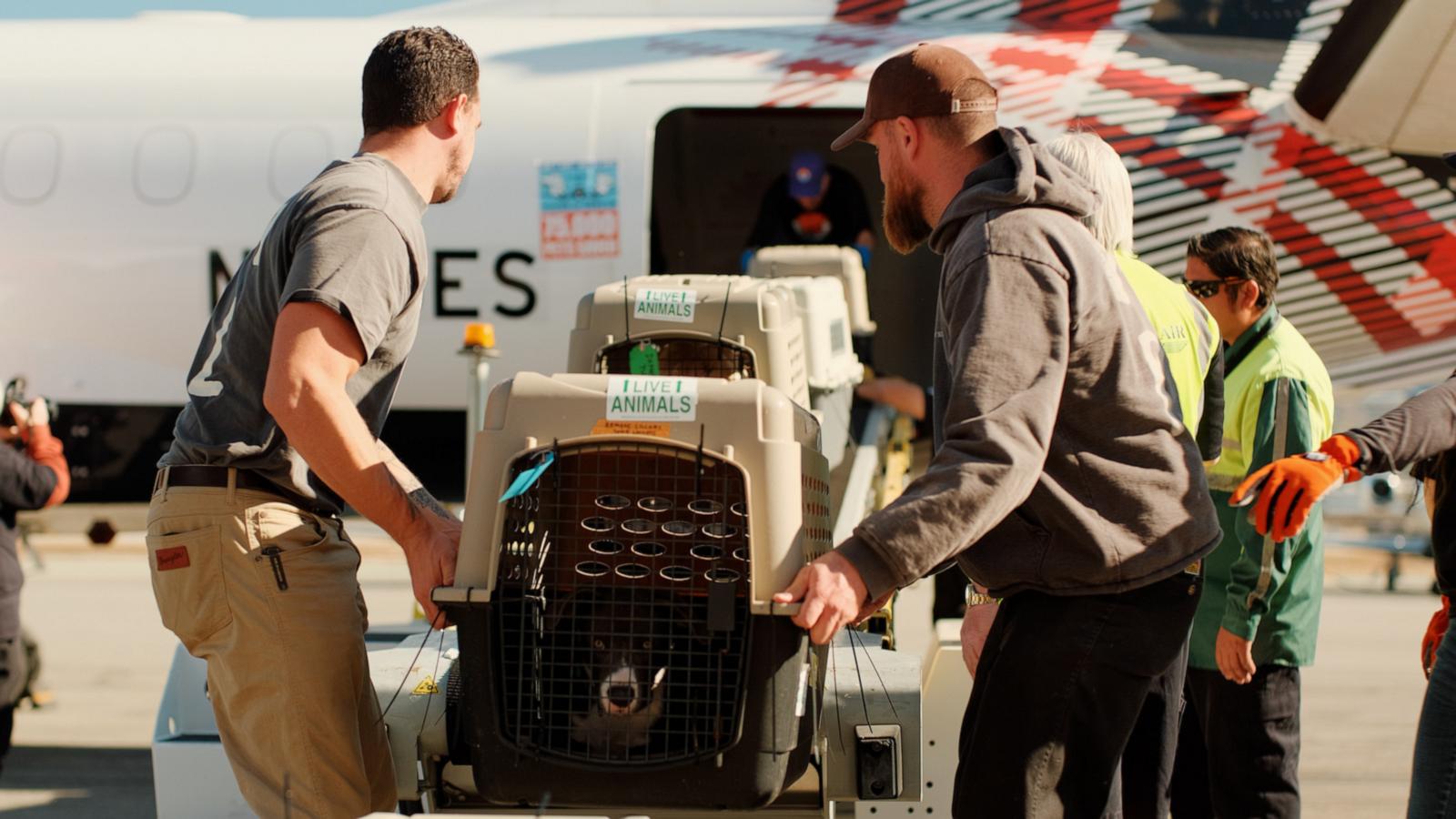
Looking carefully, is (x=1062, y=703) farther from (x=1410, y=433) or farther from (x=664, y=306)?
(x=664, y=306)

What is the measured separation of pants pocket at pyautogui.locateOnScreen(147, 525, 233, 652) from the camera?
235cm

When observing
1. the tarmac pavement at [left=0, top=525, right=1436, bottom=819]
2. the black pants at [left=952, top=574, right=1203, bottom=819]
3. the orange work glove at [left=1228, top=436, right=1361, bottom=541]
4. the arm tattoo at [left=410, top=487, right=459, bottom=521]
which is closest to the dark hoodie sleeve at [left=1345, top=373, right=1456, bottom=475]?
the orange work glove at [left=1228, top=436, right=1361, bottom=541]

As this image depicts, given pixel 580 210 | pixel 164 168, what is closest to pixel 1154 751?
pixel 580 210

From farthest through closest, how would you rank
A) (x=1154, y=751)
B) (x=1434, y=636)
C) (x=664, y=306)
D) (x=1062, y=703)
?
1. (x=664, y=306)
2. (x=1434, y=636)
3. (x=1154, y=751)
4. (x=1062, y=703)

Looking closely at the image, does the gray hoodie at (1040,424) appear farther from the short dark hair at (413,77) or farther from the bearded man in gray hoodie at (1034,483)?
the short dark hair at (413,77)

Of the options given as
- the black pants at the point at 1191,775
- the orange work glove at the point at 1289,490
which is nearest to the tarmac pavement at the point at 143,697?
the black pants at the point at 1191,775

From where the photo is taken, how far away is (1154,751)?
2.72 meters

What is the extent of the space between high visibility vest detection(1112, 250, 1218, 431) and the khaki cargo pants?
1.55 meters

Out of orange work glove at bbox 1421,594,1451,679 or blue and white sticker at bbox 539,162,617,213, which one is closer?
orange work glove at bbox 1421,594,1451,679

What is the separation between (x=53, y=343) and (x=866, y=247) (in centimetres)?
422

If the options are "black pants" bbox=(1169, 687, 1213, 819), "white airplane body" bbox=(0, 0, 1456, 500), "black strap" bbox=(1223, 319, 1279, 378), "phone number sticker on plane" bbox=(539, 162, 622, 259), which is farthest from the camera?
"phone number sticker on plane" bbox=(539, 162, 622, 259)

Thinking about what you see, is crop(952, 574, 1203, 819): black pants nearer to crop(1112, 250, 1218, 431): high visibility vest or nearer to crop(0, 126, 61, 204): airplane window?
crop(1112, 250, 1218, 431): high visibility vest

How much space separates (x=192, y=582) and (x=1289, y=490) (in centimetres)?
181

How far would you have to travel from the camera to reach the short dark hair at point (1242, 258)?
3578 mm
